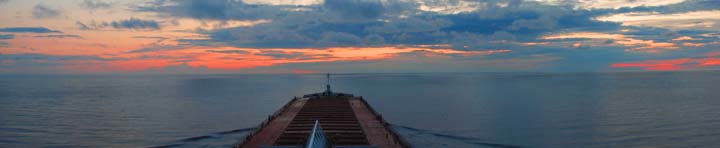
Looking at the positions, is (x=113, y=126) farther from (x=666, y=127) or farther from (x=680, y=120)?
(x=680, y=120)

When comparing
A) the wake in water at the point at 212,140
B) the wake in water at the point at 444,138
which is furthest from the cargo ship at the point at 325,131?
the wake in water at the point at 444,138

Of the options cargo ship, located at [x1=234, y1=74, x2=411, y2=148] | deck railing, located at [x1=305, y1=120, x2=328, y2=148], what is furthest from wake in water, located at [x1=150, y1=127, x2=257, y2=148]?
deck railing, located at [x1=305, y1=120, x2=328, y2=148]

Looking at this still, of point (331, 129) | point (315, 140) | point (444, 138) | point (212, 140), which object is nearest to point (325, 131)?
point (331, 129)

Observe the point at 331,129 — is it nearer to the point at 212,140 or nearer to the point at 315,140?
the point at 212,140

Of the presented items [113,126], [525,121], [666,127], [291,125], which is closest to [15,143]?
[113,126]

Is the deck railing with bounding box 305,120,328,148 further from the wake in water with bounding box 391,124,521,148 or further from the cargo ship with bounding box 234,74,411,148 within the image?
the wake in water with bounding box 391,124,521,148

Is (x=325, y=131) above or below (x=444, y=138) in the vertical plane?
above

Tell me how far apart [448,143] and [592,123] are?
23.8 metres

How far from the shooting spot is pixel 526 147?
47469 millimetres

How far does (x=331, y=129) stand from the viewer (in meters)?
47.0

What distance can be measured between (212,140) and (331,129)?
13533 mm

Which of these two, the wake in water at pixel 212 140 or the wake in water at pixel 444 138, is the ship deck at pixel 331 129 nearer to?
the wake in water at pixel 444 138

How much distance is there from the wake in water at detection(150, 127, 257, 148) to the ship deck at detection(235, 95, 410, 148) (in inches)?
156

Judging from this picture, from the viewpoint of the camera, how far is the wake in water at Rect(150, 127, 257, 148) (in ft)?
163
